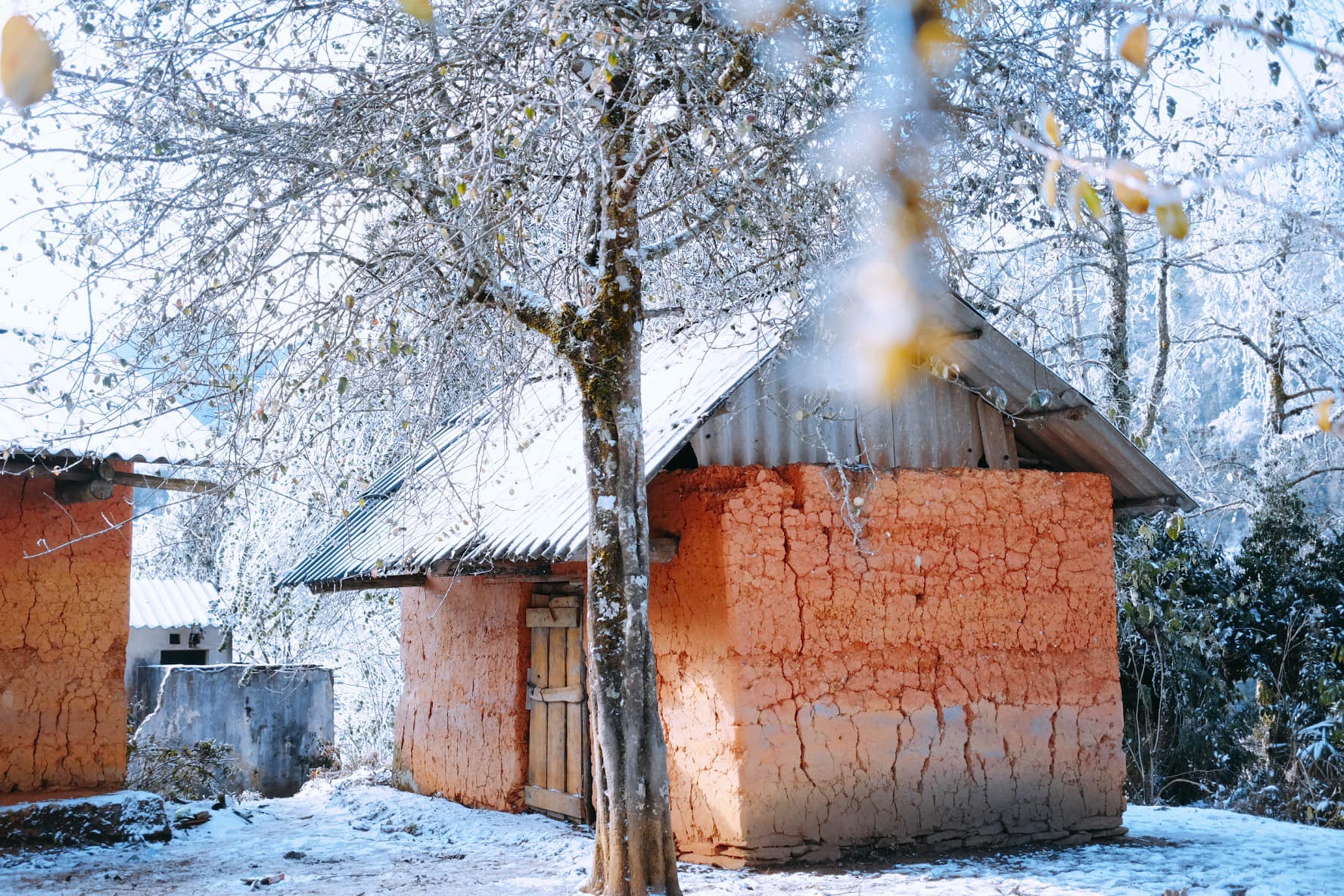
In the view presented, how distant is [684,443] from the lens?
8.09 meters

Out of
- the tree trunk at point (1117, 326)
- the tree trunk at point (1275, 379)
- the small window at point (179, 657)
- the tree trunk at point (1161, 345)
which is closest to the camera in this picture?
the tree trunk at point (1117, 326)

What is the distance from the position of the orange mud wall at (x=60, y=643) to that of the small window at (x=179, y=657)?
547 inches

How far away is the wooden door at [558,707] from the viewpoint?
9.67 metres

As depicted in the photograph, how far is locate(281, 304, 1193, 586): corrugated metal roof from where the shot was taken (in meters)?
8.11

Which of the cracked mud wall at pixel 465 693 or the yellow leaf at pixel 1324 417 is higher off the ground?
the yellow leaf at pixel 1324 417

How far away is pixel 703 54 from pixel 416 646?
7441 millimetres

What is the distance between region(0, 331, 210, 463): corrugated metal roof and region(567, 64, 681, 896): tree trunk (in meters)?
2.55

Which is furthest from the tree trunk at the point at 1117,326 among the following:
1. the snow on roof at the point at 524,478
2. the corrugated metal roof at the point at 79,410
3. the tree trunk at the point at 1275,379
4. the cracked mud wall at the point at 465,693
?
the corrugated metal roof at the point at 79,410

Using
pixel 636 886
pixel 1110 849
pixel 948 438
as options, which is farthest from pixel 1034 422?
pixel 636 886

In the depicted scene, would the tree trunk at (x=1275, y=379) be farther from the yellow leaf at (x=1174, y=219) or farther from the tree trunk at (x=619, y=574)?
the yellow leaf at (x=1174, y=219)

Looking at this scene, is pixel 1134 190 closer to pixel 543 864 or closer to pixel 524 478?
pixel 543 864

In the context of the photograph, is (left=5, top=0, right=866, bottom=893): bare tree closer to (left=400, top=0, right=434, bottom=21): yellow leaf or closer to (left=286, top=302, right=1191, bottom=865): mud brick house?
(left=286, top=302, right=1191, bottom=865): mud brick house

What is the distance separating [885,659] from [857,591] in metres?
0.53

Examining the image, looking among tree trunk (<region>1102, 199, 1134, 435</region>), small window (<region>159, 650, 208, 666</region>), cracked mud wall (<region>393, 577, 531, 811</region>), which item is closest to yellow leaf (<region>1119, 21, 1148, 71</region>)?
cracked mud wall (<region>393, 577, 531, 811</region>)
